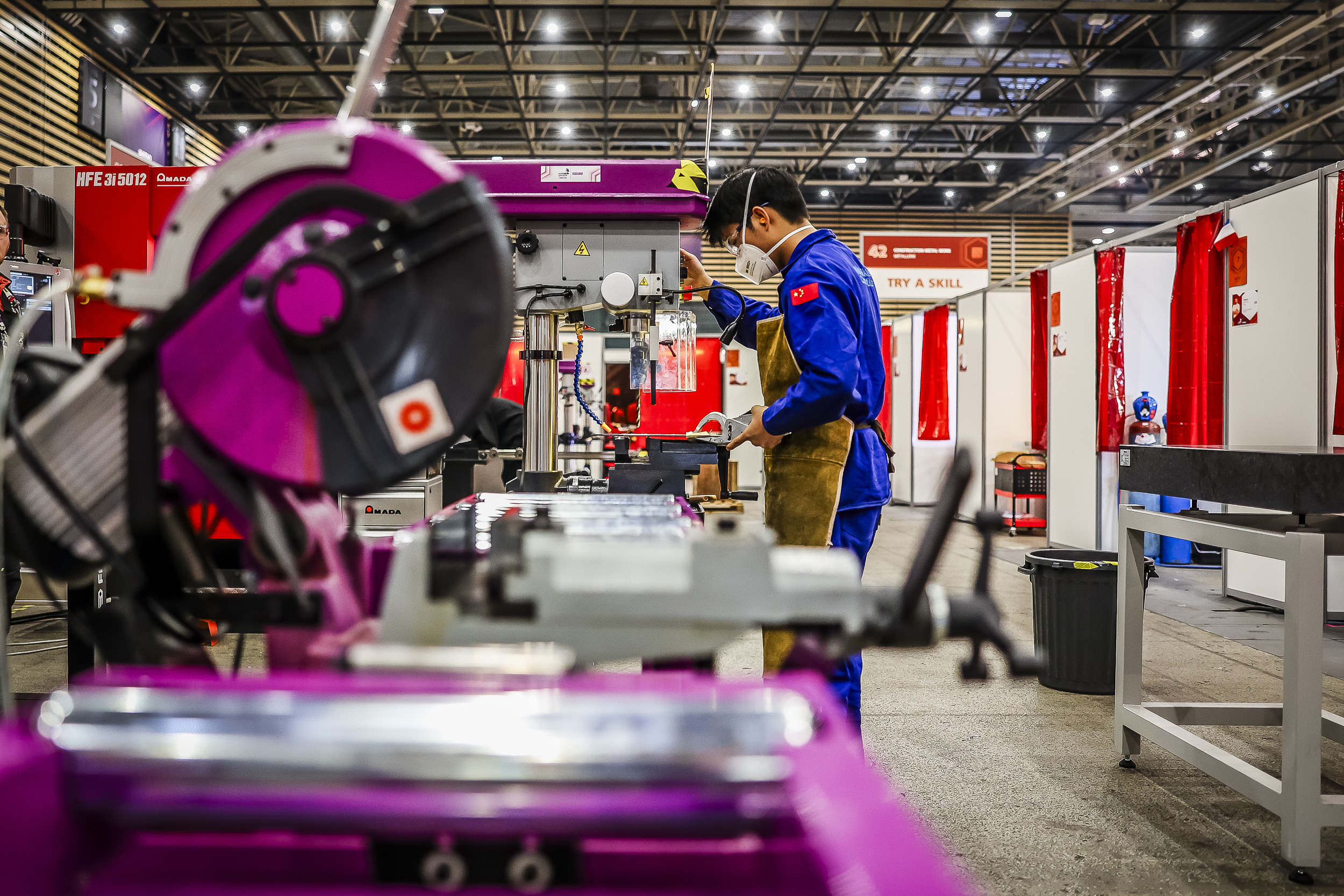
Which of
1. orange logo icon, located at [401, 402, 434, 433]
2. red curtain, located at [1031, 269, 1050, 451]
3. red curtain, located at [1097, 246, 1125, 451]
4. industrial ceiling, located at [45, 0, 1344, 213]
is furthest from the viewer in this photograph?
industrial ceiling, located at [45, 0, 1344, 213]

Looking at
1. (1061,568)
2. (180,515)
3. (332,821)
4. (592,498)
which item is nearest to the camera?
(332,821)

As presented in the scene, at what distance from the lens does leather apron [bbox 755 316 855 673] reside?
78.5 inches

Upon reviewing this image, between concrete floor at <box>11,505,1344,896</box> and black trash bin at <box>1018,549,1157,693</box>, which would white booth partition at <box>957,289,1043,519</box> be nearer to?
concrete floor at <box>11,505,1344,896</box>

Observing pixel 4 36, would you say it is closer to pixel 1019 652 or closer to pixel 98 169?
pixel 98 169

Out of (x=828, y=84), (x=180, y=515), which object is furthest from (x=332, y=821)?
(x=828, y=84)

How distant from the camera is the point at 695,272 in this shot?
7.41ft

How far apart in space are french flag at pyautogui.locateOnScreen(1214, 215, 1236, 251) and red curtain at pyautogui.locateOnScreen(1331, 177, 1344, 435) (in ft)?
1.84

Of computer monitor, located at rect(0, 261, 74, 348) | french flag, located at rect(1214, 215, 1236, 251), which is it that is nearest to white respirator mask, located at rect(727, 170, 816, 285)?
computer monitor, located at rect(0, 261, 74, 348)

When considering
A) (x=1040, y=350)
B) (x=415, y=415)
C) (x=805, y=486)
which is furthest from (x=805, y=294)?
(x=1040, y=350)

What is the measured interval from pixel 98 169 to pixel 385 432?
3.89 m

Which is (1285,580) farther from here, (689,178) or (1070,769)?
(689,178)

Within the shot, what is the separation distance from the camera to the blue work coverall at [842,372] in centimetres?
188

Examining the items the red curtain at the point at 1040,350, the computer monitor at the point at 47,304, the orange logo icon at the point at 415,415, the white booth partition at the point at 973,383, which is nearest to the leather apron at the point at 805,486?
the orange logo icon at the point at 415,415

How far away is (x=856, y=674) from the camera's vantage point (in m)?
2.01
